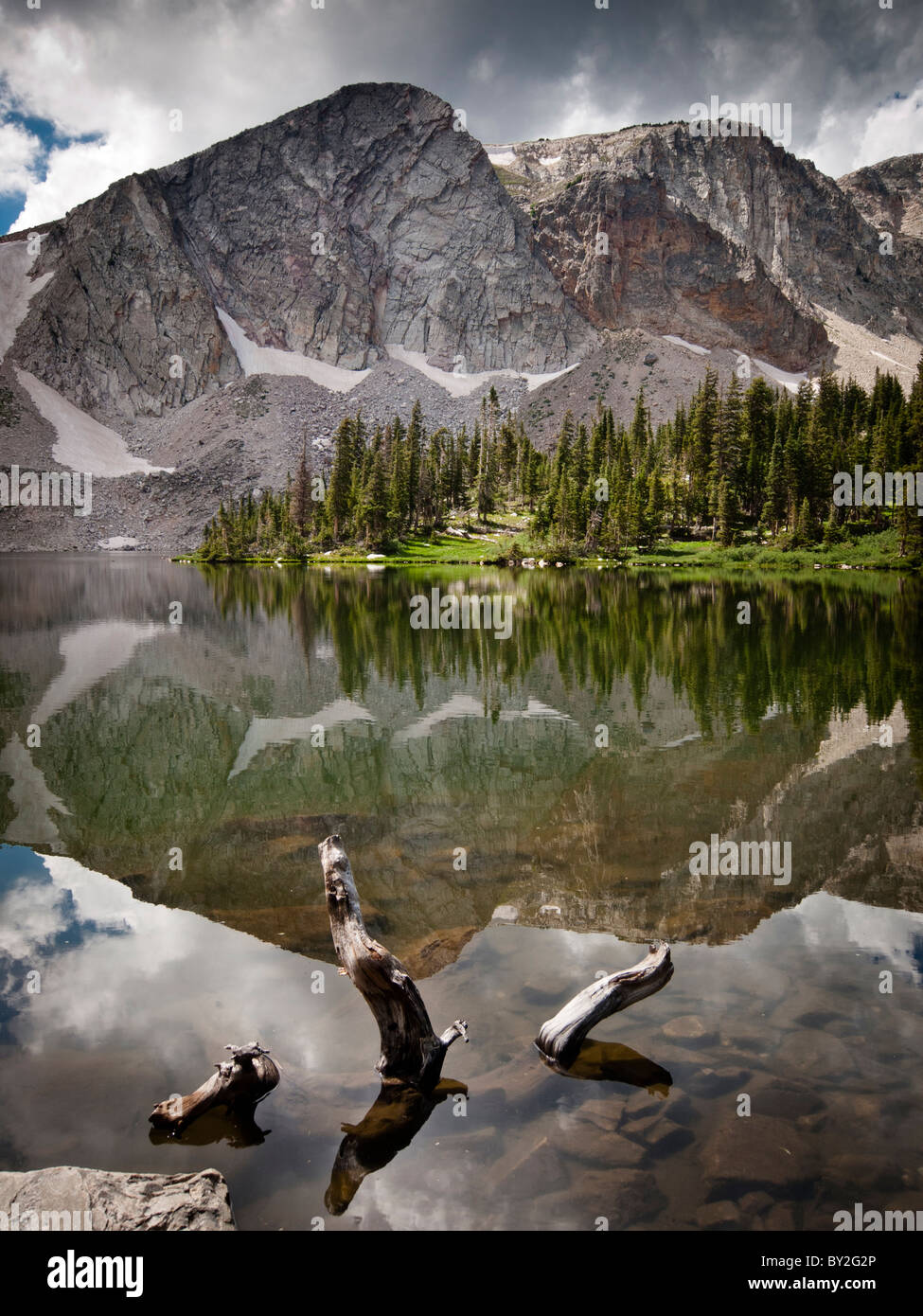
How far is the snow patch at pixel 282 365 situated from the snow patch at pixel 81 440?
132 feet

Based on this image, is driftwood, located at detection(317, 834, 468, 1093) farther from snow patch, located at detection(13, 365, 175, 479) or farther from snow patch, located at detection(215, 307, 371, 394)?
snow patch, located at detection(215, 307, 371, 394)

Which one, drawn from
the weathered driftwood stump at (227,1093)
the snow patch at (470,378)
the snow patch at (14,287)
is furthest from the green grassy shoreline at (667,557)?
the snow patch at (14,287)

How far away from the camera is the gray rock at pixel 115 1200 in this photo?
3.87 metres

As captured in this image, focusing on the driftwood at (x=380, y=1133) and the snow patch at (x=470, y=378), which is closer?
the driftwood at (x=380, y=1133)

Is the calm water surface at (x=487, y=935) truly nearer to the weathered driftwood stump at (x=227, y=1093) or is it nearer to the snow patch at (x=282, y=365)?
the weathered driftwood stump at (x=227, y=1093)

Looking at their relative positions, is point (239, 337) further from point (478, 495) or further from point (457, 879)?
point (457, 879)

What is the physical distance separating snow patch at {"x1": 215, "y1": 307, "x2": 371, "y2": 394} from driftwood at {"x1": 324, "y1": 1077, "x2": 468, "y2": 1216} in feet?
630

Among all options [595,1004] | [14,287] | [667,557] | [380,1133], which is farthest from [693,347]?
[380,1133]

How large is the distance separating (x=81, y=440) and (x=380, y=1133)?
18388cm

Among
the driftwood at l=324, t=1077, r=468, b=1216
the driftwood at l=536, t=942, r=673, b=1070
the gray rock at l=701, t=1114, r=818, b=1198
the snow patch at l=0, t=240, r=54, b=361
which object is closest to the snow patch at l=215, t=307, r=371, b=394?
the snow patch at l=0, t=240, r=54, b=361

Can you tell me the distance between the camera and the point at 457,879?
9031 millimetres

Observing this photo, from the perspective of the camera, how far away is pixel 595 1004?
222 inches

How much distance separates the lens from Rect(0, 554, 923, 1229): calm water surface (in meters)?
4.68
